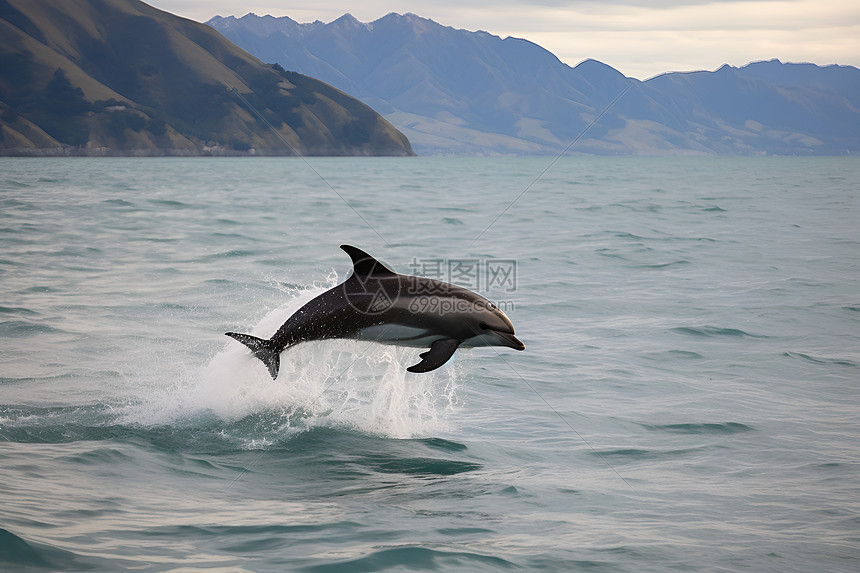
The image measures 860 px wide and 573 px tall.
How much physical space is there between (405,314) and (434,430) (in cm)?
196

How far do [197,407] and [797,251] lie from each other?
24124mm

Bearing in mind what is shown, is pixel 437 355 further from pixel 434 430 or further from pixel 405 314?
pixel 434 430

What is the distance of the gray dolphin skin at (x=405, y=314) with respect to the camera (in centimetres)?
973

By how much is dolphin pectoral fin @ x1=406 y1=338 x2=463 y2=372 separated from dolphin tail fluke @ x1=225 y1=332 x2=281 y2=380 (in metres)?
1.92

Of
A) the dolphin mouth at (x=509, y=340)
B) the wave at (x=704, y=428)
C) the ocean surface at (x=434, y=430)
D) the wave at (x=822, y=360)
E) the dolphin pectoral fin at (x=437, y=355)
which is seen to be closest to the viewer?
the ocean surface at (x=434, y=430)

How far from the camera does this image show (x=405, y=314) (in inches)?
385

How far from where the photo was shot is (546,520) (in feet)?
26.3

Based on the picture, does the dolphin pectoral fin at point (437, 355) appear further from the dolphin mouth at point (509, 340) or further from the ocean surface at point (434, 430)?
the ocean surface at point (434, 430)

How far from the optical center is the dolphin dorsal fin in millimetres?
9758

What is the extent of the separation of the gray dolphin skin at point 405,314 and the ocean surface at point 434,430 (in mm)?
816
